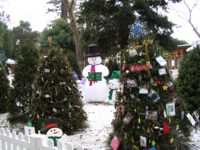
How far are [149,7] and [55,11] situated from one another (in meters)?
9.42

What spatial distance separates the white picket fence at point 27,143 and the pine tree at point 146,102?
1.32 metres

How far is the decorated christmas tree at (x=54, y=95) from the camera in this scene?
7.16 meters

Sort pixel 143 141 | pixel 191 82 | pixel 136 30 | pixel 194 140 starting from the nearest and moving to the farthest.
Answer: pixel 143 141 → pixel 136 30 → pixel 194 140 → pixel 191 82

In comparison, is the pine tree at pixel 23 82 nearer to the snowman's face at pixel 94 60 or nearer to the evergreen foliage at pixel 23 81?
the evergreen foliage at pixel 23 81

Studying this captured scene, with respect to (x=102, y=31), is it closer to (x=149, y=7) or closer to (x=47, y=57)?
(x=149, y=7)

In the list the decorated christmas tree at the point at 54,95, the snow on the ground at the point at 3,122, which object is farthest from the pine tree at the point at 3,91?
the decorated christmas tree at the point at 54,95

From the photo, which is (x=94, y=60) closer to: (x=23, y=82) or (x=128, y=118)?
(x=23, y=82)

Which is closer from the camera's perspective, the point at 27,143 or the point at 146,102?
the point at 27,143

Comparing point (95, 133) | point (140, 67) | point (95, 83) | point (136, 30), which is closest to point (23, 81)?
point (95, 133)

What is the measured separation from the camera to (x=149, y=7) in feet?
87.6

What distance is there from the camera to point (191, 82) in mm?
6875

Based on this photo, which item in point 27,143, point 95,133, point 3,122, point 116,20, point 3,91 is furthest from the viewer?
point 116,20

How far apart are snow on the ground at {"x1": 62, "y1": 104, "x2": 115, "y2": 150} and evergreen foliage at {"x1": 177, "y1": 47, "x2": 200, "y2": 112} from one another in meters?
1.51

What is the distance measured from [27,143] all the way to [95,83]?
7749 millimetres
